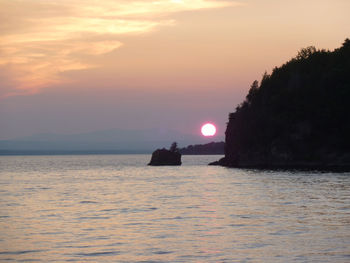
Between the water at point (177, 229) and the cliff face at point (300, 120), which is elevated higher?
the cliff face at point (300, 120)

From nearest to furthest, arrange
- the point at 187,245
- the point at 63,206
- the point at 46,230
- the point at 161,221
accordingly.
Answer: the point at 187,245, the point at 46,230, the point at 161,221, the point at 63,206

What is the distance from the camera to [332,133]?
168375 millimetres

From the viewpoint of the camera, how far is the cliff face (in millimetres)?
166375

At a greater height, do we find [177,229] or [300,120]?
[300,120]

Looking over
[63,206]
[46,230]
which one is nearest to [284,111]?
[63,206]

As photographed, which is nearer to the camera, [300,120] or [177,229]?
[177,229]

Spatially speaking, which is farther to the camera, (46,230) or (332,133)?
(332,133)

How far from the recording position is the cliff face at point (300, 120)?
546 ft

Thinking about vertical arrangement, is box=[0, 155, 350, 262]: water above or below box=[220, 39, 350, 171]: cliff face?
below

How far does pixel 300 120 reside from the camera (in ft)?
579

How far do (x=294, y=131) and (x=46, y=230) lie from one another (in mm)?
140680

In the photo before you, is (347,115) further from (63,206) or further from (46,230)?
(46,230)

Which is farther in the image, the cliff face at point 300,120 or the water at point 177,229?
the cliff face at point 300,120

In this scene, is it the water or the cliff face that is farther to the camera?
the cliff face
